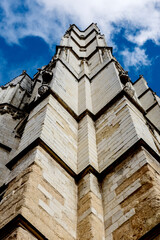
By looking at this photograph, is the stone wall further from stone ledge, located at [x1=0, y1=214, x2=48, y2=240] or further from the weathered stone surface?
the weathered stone surface

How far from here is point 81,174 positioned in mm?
6121

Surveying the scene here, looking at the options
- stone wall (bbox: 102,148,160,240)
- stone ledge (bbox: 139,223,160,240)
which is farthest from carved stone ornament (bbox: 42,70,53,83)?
stone ledge (bbox: 139,223,160,240)

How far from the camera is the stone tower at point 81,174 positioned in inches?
171

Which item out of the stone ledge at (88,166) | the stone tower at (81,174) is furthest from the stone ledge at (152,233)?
the stone ledge at (88,166)

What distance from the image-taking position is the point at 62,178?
5.69 metres

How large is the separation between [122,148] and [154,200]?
192cm

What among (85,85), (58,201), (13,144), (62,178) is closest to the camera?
(58,201)

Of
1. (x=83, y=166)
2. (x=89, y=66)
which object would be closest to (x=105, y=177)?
(x=83, y=166)

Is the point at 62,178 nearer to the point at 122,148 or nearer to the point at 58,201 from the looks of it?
the point at 58,201

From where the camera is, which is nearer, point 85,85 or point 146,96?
point 85,85

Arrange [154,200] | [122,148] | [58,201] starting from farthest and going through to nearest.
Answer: [122,148] < [58,201] < [154,200]

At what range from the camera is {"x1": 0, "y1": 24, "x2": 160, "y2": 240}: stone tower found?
4352 mm

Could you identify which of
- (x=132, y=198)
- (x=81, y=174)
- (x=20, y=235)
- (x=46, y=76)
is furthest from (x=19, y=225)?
(x=46, y=76)

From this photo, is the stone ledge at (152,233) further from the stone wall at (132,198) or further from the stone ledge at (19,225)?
the stone ledge at (19,225)
